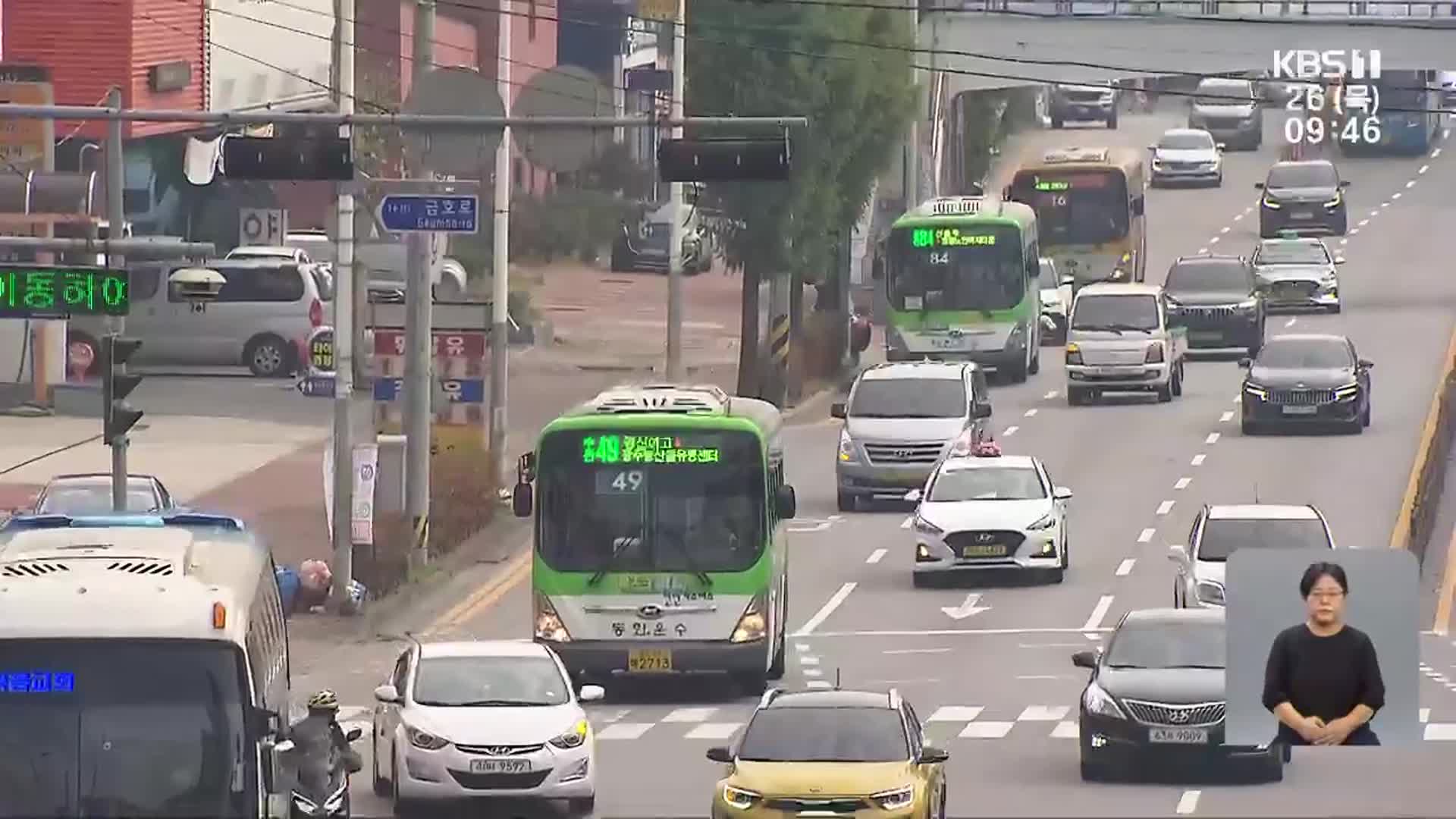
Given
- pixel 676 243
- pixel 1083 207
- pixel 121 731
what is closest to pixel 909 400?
pixel 676 243

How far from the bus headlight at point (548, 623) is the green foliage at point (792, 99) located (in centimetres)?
2303

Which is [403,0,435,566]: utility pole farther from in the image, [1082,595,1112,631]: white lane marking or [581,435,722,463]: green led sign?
[1082,595,1112,631]: white lane marking

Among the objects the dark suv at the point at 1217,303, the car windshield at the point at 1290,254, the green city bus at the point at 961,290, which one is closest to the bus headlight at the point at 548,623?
the green city bus at the point at 961,290

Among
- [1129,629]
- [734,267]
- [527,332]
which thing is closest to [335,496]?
[1129,629]

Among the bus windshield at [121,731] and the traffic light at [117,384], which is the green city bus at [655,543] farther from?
the bus windshield at [121,731]

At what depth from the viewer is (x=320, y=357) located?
35.6 m

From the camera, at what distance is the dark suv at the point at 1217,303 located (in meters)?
59.4

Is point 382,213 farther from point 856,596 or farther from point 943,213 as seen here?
point 943,213

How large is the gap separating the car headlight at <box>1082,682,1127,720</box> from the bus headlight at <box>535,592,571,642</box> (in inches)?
257

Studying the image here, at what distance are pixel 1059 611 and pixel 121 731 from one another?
20934mm

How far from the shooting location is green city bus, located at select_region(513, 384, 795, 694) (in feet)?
101

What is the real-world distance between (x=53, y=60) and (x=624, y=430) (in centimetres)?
2741

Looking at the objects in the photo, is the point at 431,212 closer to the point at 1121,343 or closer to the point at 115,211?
the point at 115,211

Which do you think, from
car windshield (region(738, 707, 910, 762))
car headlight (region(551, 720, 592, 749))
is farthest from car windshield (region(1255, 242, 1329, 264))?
car windshield (region(738, 707, 910, 762))
